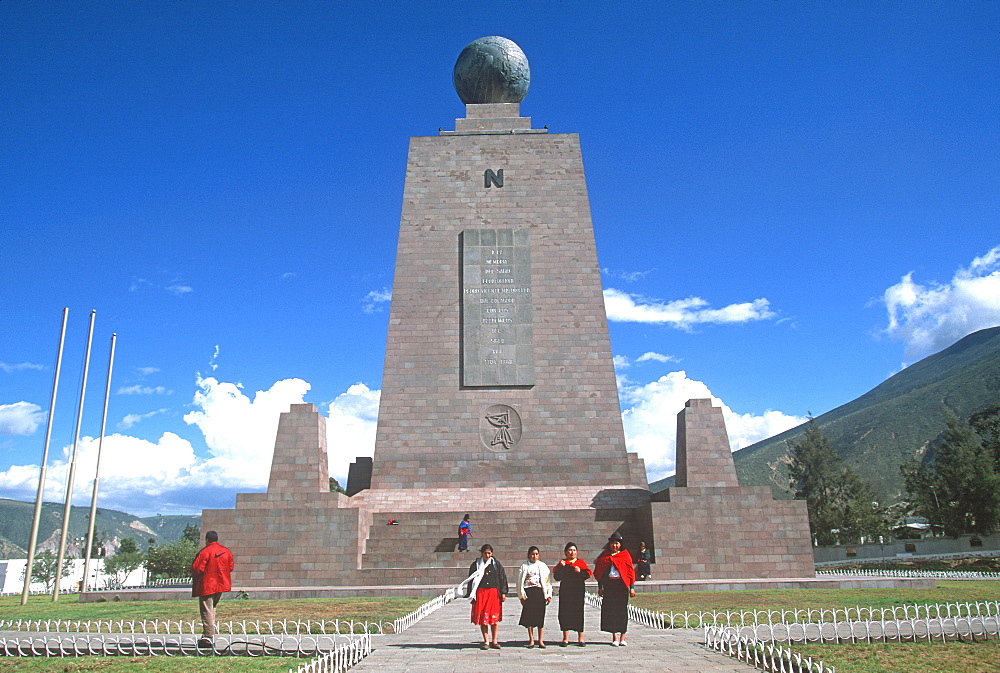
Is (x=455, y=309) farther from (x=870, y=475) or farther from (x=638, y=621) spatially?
(x=870, y=475)

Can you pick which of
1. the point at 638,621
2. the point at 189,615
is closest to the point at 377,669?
the point at 638,621


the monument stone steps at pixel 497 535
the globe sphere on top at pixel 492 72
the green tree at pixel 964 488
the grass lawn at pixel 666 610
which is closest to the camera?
the grass lawn at pixel 666 610

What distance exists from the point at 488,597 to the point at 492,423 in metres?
12.6

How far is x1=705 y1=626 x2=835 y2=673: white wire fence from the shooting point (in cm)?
572

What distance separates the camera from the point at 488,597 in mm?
7281

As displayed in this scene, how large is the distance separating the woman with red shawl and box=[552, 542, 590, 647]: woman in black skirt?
195mm

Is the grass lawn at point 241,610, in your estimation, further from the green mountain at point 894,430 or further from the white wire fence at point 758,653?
the green mountain at point 894,430

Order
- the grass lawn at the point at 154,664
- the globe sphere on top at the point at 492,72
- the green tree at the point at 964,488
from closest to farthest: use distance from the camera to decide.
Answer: the grass lawn at the point at 154,664 < the globe sphere on top at the point at 492,72 < the green tree at the point at 964,488

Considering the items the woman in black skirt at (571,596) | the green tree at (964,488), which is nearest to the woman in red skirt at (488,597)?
the woman in black skirt at (571,596)

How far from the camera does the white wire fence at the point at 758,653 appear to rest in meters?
5.72

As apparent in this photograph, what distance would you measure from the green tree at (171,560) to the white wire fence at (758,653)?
33.0 meters

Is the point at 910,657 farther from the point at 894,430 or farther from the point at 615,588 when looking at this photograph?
the point at 894,430

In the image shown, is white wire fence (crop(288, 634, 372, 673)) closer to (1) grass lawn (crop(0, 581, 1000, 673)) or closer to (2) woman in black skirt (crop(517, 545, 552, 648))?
(1) grass lawn (crop(0, 581, 1000, 673))

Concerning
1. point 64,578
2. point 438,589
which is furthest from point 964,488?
point 64,578
